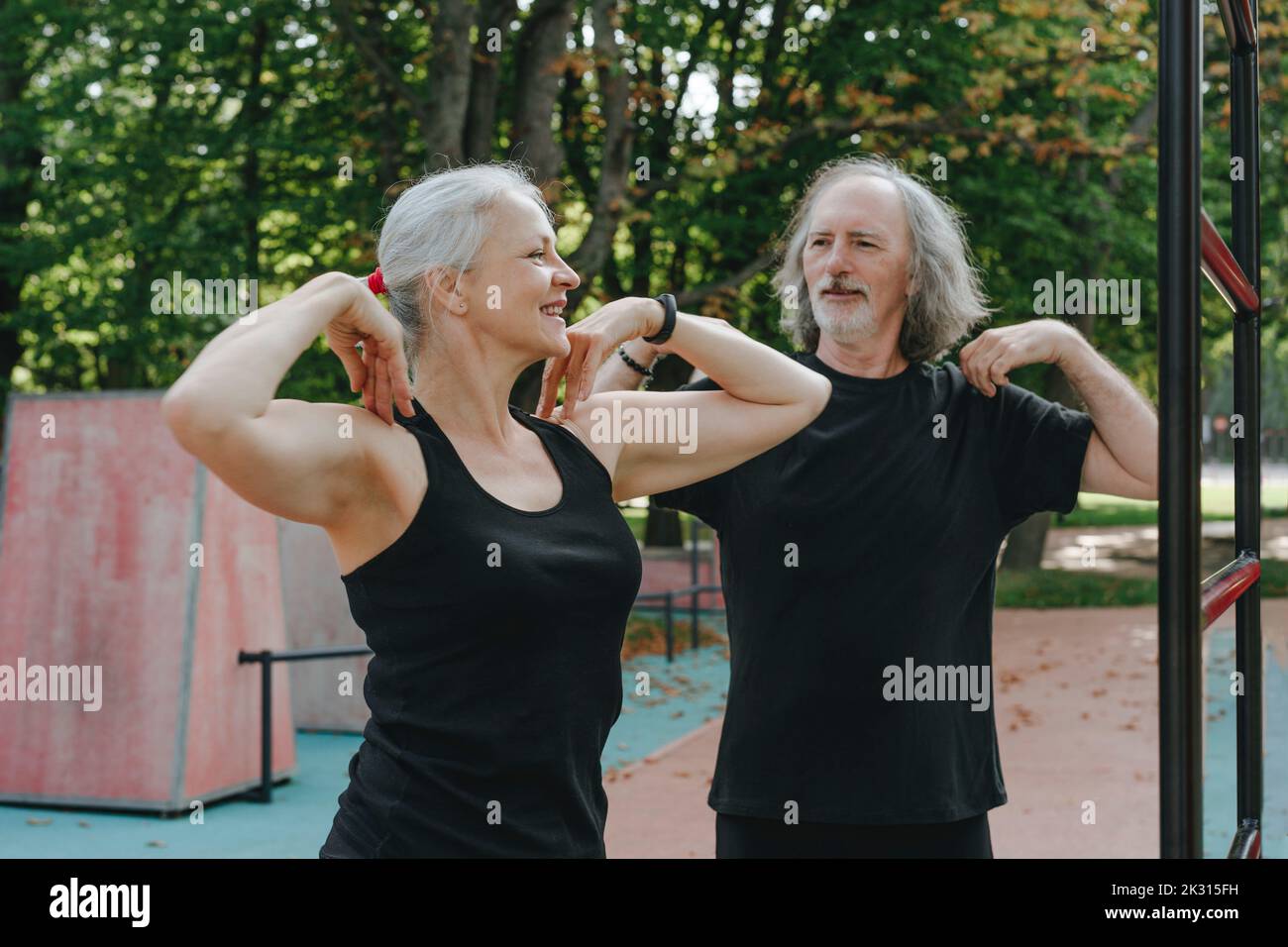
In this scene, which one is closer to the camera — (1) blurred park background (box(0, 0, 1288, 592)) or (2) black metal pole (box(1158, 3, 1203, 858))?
(2) black metal pole (box(1158, 3, 1203, 858))

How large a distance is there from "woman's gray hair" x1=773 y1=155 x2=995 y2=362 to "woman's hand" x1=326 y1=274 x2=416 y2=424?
1165 millimetres

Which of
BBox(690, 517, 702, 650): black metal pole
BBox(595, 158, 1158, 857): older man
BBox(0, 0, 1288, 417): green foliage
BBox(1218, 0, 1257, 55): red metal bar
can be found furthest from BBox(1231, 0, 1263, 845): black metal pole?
BBox(690, 517, 702, 650): black metal pole

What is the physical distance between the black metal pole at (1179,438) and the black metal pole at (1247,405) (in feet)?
3.01

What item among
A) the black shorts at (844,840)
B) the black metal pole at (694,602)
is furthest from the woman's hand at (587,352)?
the black metal pole at (694,602)

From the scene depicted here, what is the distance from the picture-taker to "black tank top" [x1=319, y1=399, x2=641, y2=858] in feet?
6.94

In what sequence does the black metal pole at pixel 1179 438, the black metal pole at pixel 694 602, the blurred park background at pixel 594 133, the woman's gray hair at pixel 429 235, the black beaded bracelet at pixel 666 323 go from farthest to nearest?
the black metal pole at pixel 694 602, the blurred park background at pixel 594 133, the black beaded bracelet at pixel 666 323, the woman's gray hair at pixel 429 235, the black metal pole at pixel 1179 438

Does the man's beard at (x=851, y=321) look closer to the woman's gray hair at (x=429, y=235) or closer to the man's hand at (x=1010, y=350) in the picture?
the man's hand at (x=1010, y=350)

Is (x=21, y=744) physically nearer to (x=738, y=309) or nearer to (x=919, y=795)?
(x=919, y=795)

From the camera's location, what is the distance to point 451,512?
215cm

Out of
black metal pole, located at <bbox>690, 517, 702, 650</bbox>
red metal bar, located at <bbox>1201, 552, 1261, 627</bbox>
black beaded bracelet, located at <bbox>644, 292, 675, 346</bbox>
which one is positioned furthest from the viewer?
black metal pole, located at <bbox>690, 517, 702, 650</bbox>

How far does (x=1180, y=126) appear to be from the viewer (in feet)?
5.11

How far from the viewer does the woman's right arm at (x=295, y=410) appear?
6.20ft

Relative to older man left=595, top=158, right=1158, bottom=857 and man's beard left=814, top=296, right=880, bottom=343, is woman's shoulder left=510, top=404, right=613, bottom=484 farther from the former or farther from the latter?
man's beard left=814, top=296, right=880, bottom=343
